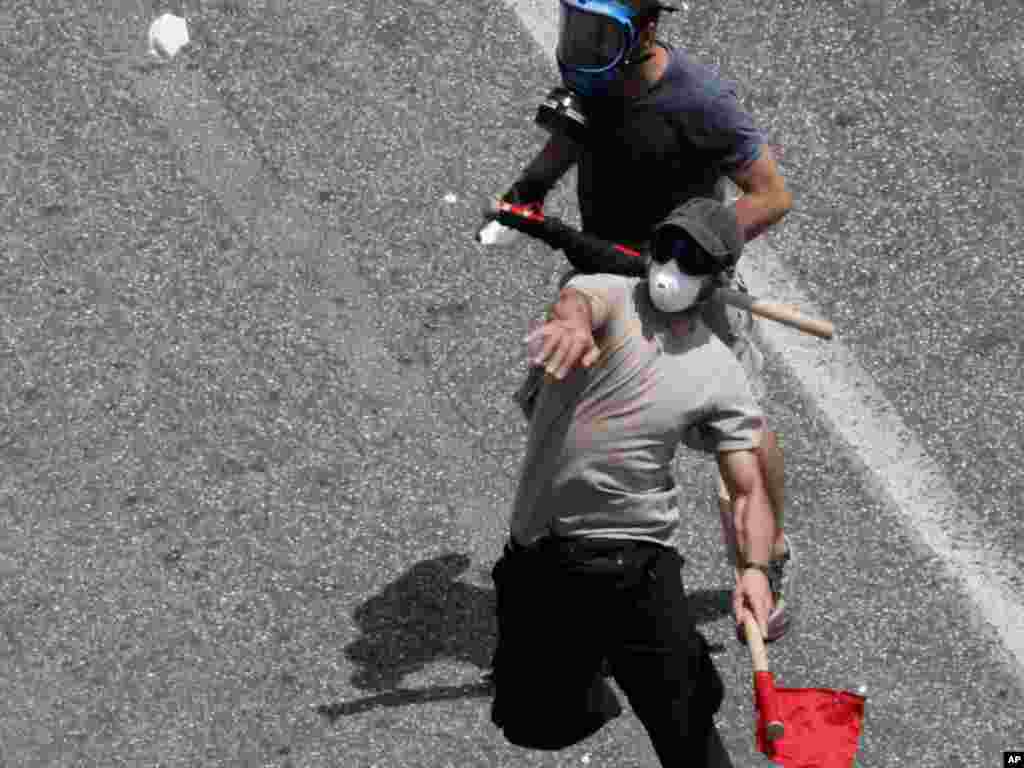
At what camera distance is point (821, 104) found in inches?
279

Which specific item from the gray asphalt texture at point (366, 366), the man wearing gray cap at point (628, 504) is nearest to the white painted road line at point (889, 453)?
the gray asphalt texture at point (366, 366)

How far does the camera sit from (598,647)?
539 centimetres

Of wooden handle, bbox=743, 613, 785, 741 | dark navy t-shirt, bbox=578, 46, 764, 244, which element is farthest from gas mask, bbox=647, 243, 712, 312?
wooden handle, bbox=743, 613, 785, 741

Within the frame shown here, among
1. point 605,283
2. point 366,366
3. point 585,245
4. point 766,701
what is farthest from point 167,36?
point 766,701

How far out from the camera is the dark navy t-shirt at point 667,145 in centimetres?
531

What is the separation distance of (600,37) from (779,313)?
939 mm

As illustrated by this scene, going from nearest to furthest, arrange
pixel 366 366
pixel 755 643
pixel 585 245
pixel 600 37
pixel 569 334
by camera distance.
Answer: pixel 569 334 < pixel 755 643 < pixel 600 37 < pixel 585 245 < pixel 366 366

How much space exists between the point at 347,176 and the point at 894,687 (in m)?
2.63

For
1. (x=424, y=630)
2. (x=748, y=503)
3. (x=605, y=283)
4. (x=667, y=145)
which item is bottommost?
(x=424, y=630)

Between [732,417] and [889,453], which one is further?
[889,453]

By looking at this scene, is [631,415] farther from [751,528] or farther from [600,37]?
[600,37]

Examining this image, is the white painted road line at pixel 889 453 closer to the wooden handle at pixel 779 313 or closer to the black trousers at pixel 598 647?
the black trousers at pixel 598 647

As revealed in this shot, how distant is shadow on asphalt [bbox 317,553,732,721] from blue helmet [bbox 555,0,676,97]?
181cm

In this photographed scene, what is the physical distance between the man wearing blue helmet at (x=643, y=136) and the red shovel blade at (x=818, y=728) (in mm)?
548
